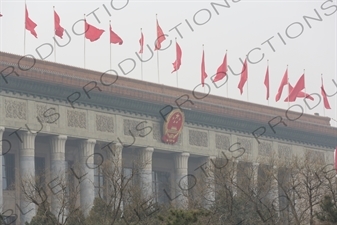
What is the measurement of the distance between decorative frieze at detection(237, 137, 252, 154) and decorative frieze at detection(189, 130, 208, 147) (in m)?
2.92

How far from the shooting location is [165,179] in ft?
181

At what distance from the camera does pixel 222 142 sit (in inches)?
2191

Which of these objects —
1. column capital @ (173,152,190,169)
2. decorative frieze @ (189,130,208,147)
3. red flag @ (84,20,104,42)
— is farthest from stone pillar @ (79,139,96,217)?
decorative frieze @ (189,130,208,147)

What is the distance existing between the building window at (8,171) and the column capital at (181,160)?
1047 cm

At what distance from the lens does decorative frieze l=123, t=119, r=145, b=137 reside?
162 ft

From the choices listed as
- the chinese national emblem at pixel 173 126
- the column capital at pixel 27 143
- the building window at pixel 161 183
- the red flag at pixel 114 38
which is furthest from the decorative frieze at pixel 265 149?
the column capital at pixel 27 143

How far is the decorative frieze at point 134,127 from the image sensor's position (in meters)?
49.5

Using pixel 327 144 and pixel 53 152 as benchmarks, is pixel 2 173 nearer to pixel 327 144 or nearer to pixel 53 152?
pixel 53 152

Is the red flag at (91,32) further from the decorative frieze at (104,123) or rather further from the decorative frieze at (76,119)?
the decorative frieze at (104,123)

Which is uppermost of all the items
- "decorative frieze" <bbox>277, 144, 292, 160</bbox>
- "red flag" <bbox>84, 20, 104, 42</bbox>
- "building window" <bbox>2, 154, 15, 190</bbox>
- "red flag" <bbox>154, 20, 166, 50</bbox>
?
"red flag" <bbox>154, 20, 166, 50</bbox>

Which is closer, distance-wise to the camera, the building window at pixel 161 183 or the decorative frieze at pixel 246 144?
the building window at pixel 161 183

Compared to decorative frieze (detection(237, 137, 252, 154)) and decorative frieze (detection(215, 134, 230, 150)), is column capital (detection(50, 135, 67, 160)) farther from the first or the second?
decorative frieze (detection(237, 137, 252, 154))

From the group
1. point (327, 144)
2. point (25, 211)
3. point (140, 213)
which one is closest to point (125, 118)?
point (25, 211)

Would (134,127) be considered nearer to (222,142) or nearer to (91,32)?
(91,32)
